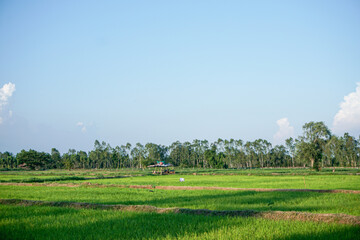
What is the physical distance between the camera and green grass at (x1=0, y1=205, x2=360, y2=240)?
6906 mm

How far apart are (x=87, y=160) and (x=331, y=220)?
130 m

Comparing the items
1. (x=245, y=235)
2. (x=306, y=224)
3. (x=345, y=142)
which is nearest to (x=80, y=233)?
(x=245, y=235)

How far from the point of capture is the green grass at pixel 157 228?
22.7 feet

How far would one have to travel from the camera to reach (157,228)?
7820mm

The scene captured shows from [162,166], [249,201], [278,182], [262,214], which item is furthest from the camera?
[162,166]

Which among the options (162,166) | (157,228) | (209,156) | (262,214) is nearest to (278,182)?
(262,214)

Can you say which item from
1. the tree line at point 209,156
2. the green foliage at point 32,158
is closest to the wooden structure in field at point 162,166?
the tree line at point 209,156

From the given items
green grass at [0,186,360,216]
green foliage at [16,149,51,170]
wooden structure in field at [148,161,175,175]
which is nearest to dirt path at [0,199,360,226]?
green grass at [0,186,360,216]

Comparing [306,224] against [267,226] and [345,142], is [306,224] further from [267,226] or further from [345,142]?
[345,142]

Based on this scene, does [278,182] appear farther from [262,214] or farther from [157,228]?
[157,228]

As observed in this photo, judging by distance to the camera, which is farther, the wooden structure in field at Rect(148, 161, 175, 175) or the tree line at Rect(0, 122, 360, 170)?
the tree line at Rect(0, 122, 360, 170)

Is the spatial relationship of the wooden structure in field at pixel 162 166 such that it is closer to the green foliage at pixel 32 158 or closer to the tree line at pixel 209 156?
the tree line at pixel 209 156

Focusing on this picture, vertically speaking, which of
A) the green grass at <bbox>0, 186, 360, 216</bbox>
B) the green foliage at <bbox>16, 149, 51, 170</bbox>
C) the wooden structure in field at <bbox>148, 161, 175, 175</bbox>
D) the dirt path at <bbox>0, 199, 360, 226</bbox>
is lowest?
the wooden structure in field at <bbox>148, 161, 175, 175</bbox>

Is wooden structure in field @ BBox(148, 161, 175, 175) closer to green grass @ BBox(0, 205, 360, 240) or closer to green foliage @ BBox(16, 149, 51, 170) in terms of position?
green grass @ BBox(0, 205, 360, 240)
